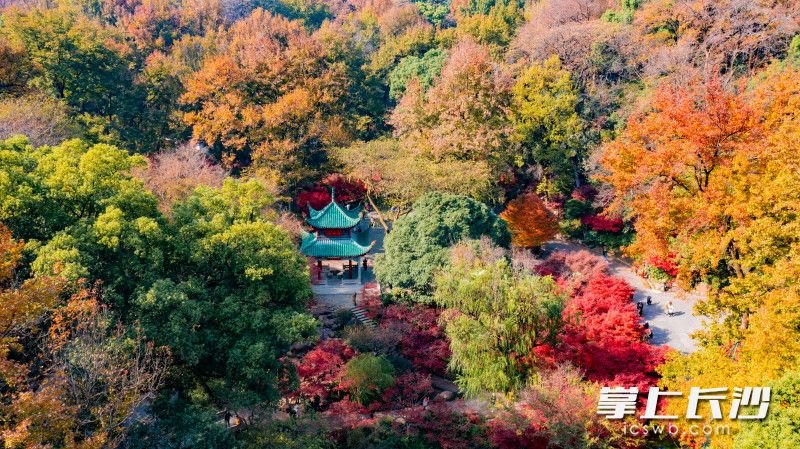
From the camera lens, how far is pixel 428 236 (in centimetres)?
2080

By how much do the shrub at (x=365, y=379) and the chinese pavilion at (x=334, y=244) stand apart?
872 centimetres

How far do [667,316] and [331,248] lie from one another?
1420 cm

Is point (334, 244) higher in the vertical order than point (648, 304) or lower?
higher

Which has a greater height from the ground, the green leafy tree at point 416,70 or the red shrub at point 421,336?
the green leafy tree at point 416,70

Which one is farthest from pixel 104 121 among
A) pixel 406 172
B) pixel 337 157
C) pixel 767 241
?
pixel 767 241

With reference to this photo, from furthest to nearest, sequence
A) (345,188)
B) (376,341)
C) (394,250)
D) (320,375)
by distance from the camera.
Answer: (345,188), (394,250), (376,341), (320,375)

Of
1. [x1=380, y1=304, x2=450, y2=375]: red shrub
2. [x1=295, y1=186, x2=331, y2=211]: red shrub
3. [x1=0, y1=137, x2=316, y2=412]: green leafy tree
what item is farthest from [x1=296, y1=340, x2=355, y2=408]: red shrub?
[x1=295, y1=186, x2=331, y2=211]: red shrub

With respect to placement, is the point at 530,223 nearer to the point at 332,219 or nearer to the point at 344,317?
the point at 332,219

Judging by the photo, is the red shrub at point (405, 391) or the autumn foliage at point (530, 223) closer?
the red shrub at point (405, 391)

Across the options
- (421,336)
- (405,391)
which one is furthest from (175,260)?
(421,336)

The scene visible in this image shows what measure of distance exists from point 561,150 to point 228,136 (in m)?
18.4

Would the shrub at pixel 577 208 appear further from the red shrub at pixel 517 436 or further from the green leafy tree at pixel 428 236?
the red shrub at pixel 517 436

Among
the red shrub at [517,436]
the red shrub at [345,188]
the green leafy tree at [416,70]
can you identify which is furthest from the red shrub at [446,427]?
the green leafy tree at [416,70]

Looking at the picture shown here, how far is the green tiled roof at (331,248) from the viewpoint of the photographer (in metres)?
24.0
